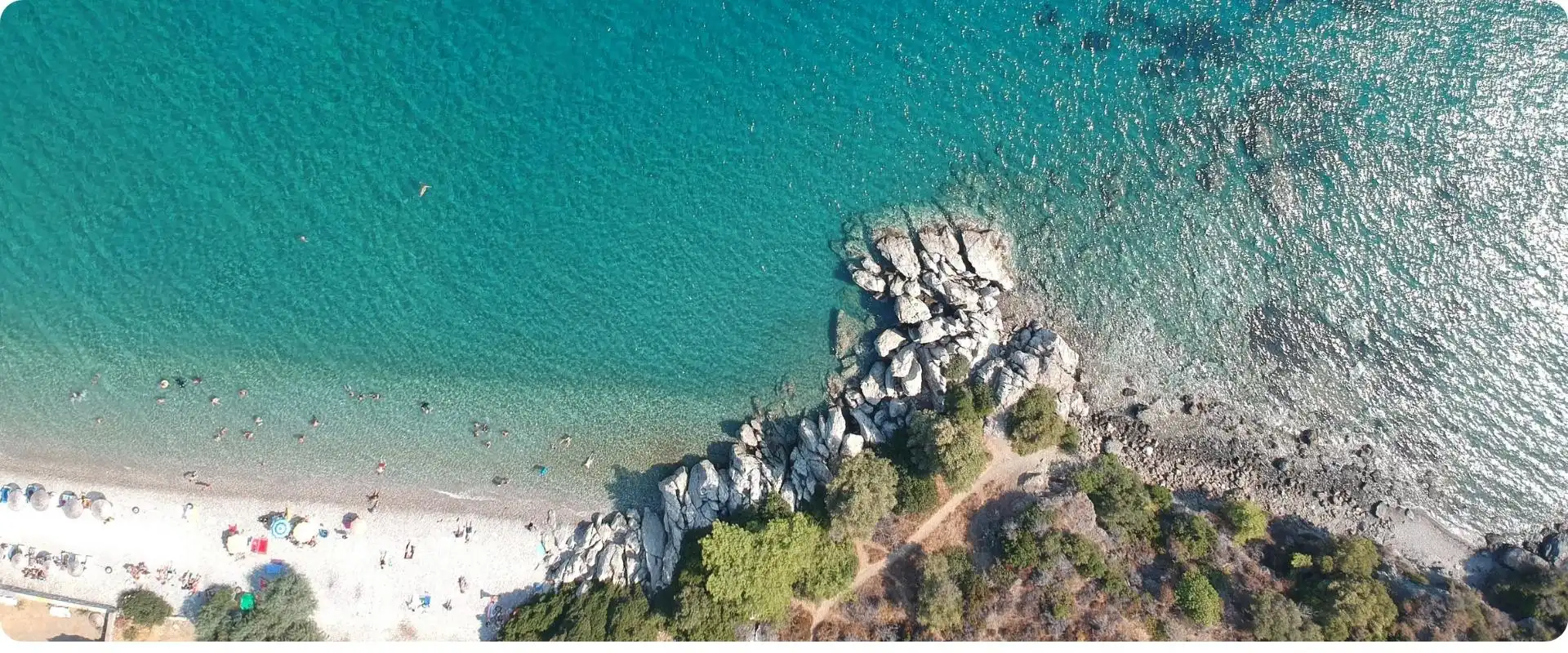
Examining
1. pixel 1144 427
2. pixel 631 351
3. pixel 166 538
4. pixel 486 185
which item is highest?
pixel 486 185

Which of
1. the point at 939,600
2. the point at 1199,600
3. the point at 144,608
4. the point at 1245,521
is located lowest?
the point at 1199,600

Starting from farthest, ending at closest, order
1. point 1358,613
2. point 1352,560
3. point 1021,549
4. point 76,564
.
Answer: point 76,564 → point 1021,549 → point 1352,560 → point 1358,613

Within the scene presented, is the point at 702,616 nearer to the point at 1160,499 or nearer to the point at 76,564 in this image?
the point at 1160,499

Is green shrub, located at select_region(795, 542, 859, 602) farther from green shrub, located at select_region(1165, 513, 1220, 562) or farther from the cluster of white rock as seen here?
green shrub, located at select_region(1165, 513, 1220, 562)

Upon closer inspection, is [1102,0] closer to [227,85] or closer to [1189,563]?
[1189,563]

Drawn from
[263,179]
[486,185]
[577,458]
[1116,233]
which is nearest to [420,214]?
[486,185]

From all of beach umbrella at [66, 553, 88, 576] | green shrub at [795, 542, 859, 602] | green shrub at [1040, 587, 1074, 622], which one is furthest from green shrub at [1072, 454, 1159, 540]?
beach umbrella at [66, 553, 88, 576]

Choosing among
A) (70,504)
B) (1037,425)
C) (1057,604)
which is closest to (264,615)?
(70,504)
